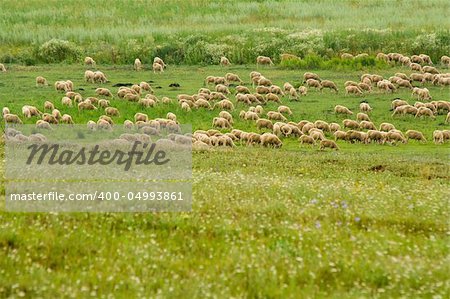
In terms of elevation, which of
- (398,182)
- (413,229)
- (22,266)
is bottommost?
(398,182)

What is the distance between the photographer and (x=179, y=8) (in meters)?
69.6

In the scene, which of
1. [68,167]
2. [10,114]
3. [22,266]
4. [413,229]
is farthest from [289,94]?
[22,266]

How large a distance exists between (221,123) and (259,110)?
3.34 m

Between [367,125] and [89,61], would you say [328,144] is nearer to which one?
[367,125]

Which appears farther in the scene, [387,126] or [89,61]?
[89,61]

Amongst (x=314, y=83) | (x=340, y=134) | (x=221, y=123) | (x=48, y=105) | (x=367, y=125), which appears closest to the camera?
(x=340, y=134)

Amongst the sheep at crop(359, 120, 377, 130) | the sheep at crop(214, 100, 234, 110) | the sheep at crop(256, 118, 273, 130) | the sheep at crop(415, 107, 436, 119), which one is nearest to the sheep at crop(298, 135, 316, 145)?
the sheep at crop(256, 118, 273, 130)

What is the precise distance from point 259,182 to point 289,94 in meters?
24.3

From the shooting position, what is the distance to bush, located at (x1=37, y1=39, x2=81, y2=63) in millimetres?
54281

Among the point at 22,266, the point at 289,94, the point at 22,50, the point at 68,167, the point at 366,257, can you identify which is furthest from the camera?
the point at 22,50

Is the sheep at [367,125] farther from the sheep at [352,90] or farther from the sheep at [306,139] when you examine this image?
the sheep at [352,90]

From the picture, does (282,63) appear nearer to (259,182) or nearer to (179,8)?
(179,8)

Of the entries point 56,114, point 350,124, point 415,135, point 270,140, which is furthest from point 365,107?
point 56,114

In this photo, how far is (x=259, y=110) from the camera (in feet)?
116
